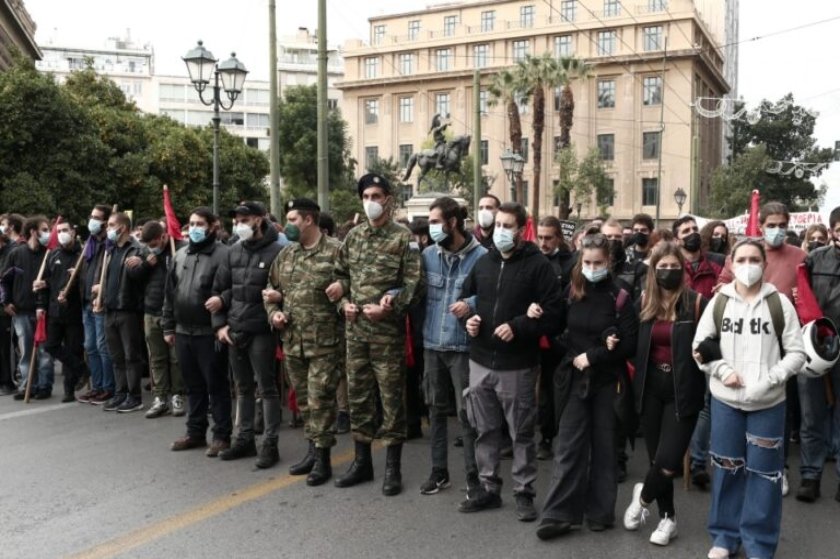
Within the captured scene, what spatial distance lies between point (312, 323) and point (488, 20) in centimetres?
6682

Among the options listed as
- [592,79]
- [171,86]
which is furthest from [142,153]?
[171,86]

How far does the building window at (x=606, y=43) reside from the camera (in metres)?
62.7

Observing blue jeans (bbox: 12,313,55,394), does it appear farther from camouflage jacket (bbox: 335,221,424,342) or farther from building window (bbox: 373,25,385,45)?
Answer: building window (bbox: 373,25,385,45)

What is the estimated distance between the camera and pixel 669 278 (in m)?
5.04

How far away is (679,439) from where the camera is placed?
4895mm

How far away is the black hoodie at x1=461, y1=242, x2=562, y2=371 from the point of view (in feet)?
17.4

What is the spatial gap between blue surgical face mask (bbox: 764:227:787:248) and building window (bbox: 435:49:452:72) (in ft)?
214

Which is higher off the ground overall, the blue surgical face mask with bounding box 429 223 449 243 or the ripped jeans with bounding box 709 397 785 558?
the blue surgical face mask with bounding box 429 223 449 243

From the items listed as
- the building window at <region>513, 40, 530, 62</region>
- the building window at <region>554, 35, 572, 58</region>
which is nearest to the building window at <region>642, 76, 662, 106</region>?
the building window at <region>554, 35, 572, 58</region>

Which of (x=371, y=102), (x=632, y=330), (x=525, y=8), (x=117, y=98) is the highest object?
(x=525, y=8)

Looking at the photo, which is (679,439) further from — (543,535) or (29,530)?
(29,530)

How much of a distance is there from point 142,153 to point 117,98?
26.9 feet

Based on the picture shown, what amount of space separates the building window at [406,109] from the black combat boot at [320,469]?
215ft

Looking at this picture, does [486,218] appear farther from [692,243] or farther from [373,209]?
[692,243]
